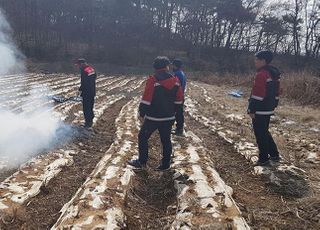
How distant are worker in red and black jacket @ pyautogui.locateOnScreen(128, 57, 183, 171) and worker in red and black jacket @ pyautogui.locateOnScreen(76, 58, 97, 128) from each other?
154 inches

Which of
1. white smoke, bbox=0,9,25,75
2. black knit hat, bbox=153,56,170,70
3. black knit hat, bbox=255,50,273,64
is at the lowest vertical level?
white smoke, bbox=0,9,25,75

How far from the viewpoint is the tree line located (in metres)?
46.2

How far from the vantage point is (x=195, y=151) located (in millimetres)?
7543

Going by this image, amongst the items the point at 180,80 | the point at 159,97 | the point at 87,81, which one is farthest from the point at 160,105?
the point at 87,81

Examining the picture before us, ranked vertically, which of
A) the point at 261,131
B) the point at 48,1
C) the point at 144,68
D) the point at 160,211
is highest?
the point at 48,1

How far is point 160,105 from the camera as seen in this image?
6176 millimetres

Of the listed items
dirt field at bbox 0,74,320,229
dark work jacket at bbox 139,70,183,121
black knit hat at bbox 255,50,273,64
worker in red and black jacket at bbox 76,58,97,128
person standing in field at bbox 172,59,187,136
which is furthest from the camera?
worker in red and black jacket at bbox 76,58,97,128

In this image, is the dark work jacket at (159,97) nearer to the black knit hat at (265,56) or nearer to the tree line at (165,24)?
the black knit hat at (265,56)

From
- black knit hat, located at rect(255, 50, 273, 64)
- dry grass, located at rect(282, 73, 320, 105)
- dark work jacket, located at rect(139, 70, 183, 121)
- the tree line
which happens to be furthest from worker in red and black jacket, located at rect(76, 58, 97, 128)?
the tree line

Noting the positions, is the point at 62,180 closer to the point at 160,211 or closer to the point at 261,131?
the point at 160,211

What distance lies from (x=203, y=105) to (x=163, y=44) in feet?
115

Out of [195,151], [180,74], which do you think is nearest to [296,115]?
[180,74]

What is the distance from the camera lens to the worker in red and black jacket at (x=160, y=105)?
608cm

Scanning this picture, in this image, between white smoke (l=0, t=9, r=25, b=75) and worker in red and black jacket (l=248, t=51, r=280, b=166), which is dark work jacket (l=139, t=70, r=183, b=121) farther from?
white smoke (l=0, t=9, r=25, b=75)
